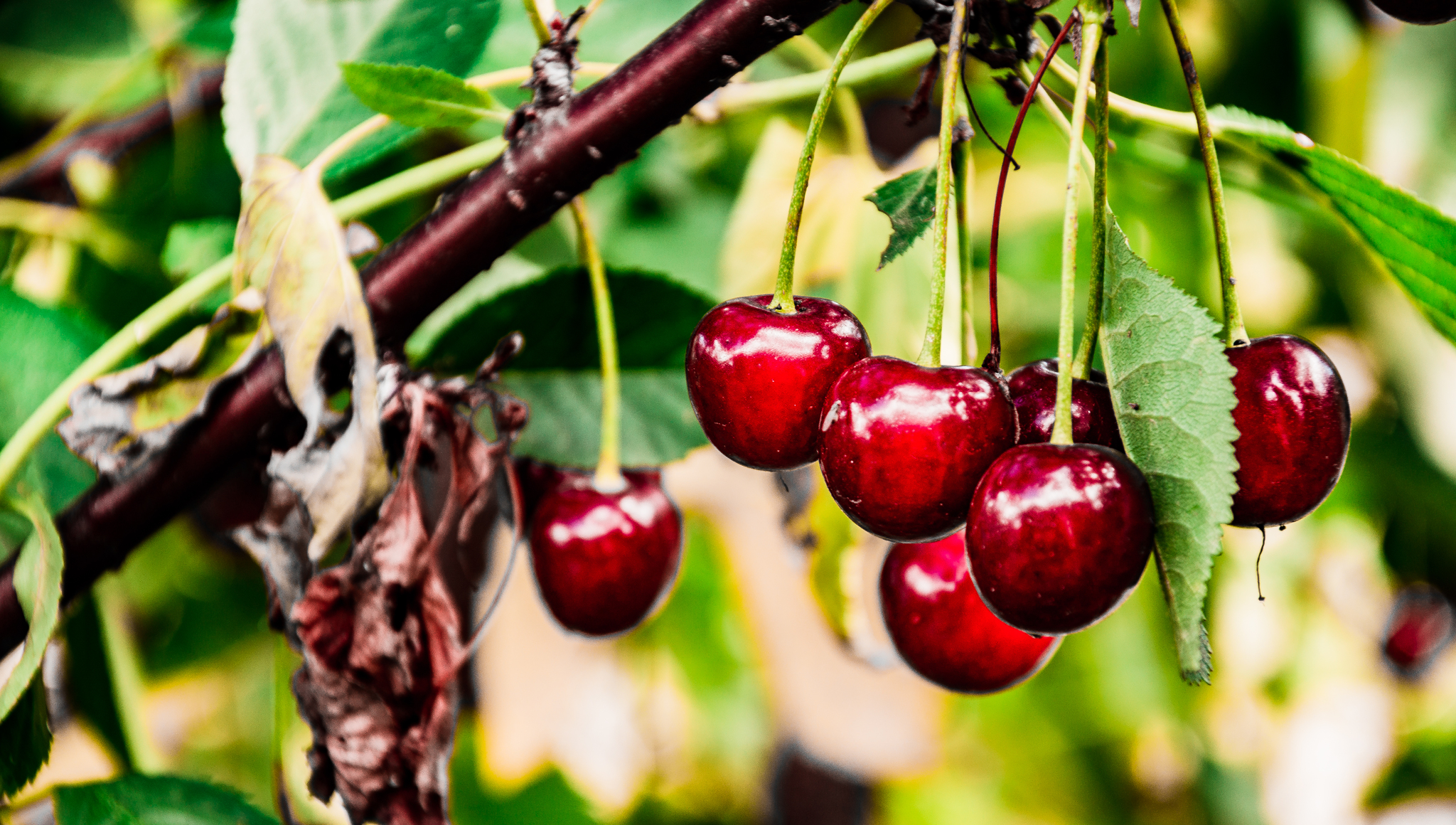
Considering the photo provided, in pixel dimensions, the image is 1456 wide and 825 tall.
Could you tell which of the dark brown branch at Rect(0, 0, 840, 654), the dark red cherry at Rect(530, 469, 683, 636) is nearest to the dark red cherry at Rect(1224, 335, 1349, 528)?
the dark brown branch at Rect(0, 0, 840, 654)

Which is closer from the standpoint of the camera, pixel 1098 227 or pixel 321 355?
pixel 1098 227

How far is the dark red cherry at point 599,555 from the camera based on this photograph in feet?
2.02

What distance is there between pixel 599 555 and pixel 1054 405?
308 mm

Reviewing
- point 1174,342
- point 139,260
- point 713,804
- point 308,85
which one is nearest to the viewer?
point 1174,342

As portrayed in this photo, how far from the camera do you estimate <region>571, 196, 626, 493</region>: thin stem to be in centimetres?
61

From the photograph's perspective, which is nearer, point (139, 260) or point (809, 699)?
point (139, 260)

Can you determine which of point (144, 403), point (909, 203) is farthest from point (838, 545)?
point (144, 403)

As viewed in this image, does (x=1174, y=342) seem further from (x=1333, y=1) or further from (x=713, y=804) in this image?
(x=713, y=804)

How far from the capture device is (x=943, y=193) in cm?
37

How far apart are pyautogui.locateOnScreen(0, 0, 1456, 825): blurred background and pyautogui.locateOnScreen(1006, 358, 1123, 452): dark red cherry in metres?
0.12

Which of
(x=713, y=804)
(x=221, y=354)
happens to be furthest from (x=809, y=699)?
(x=221, y=354)

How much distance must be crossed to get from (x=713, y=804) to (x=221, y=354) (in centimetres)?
151

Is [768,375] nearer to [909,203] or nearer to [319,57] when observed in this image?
[909,203]

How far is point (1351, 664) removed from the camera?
189 cm
